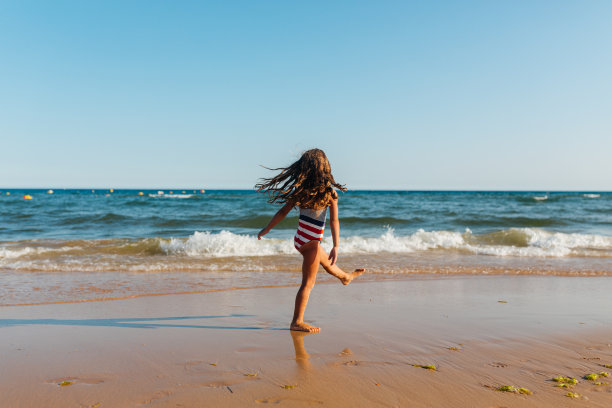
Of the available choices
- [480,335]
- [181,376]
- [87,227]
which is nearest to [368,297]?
[480,335]

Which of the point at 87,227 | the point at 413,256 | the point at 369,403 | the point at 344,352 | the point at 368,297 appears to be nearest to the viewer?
the point at 369,403

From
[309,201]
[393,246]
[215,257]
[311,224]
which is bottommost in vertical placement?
[215,257]

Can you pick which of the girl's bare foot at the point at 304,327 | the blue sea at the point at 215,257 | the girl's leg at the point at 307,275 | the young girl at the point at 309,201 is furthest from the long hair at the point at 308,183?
the blue sea at the point at 215,257

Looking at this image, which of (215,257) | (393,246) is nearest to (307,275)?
(215,257)

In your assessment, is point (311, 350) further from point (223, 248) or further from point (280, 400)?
point (223, 248)

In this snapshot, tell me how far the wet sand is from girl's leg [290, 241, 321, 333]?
13cm

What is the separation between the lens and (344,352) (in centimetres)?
382

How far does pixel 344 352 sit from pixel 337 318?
122 centimetres

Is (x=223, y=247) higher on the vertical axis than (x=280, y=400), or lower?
lower

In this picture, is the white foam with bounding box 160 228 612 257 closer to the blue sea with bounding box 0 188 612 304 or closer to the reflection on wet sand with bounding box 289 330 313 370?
the blue sea with bounding box 0 188 612 304

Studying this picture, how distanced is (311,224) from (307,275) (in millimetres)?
520

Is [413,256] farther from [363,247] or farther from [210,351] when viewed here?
[210,351]

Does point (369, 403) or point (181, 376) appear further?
point (181, 376)

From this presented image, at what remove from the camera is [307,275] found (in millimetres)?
4469
